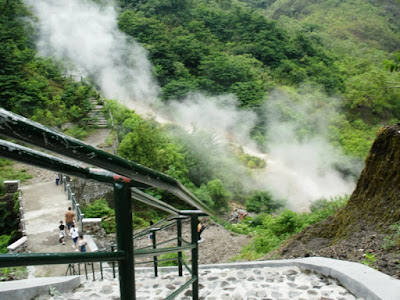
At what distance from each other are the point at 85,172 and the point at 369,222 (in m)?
5.36

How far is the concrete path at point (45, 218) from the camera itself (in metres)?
8.38

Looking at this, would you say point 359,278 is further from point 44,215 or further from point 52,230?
point 44,215

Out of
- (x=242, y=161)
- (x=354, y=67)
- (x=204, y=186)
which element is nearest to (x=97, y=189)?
(x=204, y=186)

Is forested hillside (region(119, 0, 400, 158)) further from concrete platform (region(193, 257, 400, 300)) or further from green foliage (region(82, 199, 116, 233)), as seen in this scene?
concrete platform (region(193, 257, 400, 300))

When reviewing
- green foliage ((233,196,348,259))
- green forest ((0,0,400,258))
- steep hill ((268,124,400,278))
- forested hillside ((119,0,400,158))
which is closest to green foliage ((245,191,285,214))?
green forest ((0,0,400,258))

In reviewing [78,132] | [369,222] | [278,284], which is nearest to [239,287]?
[278,284]

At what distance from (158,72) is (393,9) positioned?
4396cm

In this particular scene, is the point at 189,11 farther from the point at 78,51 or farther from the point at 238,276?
the point at 238,276

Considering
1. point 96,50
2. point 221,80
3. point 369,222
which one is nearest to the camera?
Result: point 369,222

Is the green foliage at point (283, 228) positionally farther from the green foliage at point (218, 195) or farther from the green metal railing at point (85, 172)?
the green metal railing at point (85, 172)

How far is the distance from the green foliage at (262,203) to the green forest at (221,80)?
53 millimetres

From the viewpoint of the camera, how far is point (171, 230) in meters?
13.3

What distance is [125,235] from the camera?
3.58ft

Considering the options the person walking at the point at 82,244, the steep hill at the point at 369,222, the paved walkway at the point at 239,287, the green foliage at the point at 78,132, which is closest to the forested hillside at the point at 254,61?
the green foliage at the point at 78,132
